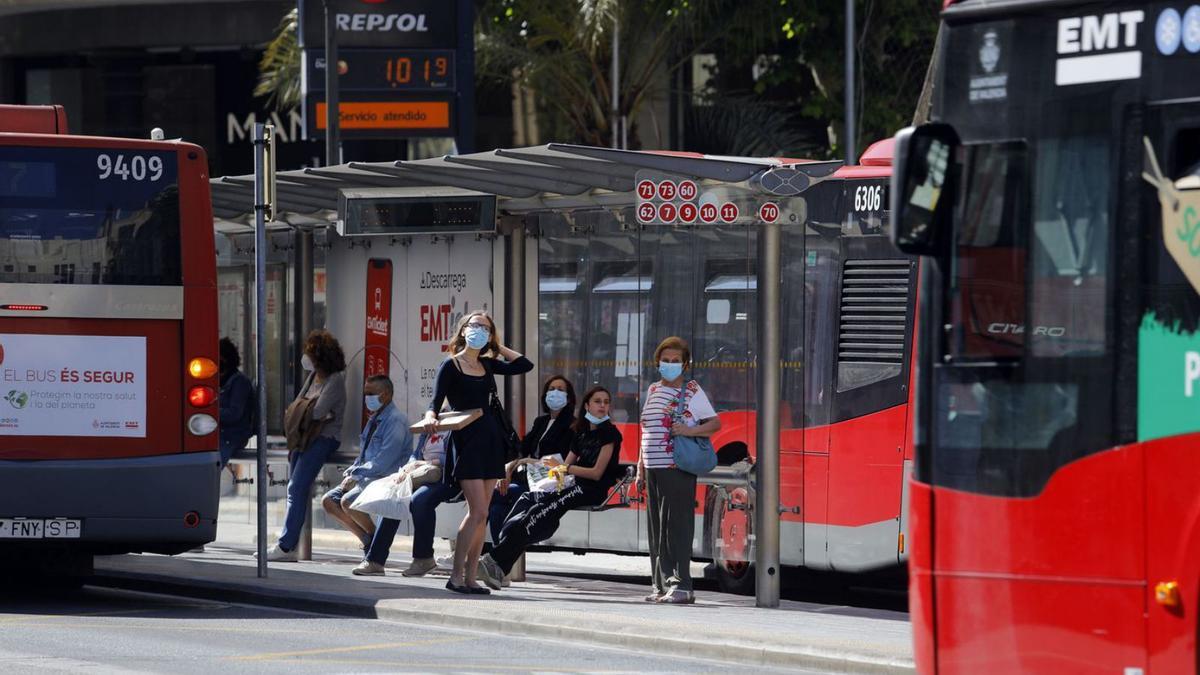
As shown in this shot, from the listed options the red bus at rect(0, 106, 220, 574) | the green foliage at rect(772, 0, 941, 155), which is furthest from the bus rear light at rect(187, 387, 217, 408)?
the green foliage at rect(772, 0, 941, 155)

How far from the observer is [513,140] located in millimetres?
32219

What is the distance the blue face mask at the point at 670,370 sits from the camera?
12.7m

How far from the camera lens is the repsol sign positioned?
21.5 m

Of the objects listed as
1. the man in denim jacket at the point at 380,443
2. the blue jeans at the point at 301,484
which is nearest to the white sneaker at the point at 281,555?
the blue jeans at the point at 301,484

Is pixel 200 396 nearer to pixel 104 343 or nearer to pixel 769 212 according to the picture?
pixel 104 343

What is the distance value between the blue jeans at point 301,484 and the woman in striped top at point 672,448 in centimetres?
363

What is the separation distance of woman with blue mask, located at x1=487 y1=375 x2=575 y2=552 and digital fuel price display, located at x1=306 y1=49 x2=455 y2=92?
26.9ft

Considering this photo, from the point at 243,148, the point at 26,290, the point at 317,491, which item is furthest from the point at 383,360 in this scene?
the point at 243,148

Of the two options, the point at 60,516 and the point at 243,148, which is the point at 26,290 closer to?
the point at 60,516

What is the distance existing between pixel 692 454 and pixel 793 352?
1.13 m

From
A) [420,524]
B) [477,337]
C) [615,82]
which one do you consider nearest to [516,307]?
[420,524]

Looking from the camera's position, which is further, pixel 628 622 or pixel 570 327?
pixel 570 327

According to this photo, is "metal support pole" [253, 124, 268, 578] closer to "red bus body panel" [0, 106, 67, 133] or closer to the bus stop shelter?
the bus stop shelter

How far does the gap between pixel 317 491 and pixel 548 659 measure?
6.73 meters
